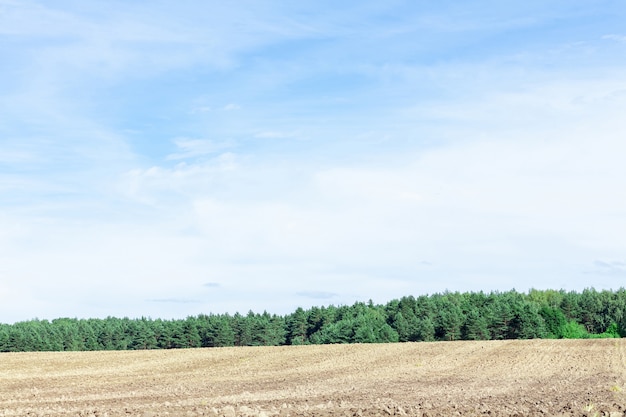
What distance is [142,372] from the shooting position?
136 ft

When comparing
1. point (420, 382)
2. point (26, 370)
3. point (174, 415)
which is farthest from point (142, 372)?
point (174, 415)

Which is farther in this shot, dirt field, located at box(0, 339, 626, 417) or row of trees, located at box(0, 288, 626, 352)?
row of trees, located at box(0, 288, 626, 352)

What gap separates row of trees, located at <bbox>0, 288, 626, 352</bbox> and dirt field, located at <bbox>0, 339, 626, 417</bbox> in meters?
36.3

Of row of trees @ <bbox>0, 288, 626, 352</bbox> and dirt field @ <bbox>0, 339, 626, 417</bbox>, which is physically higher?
row of trees @ <bbox>0, 288, 626, 352</bbox>

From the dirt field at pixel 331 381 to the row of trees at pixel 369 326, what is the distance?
36.3m

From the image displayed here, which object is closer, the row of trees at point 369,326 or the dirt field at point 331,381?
the dirt field at point 331,381

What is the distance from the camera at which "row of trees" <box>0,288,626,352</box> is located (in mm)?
95438

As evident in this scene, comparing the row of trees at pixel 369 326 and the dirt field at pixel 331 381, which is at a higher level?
the row of trees at pixel 369 326

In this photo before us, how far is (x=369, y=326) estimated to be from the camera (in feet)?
323

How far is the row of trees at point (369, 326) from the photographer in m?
95.4

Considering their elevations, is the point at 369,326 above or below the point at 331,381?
above

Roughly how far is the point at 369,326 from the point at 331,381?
65440mm

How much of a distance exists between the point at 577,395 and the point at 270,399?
10323 millimetres

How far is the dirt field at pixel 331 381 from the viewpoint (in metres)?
20.8
